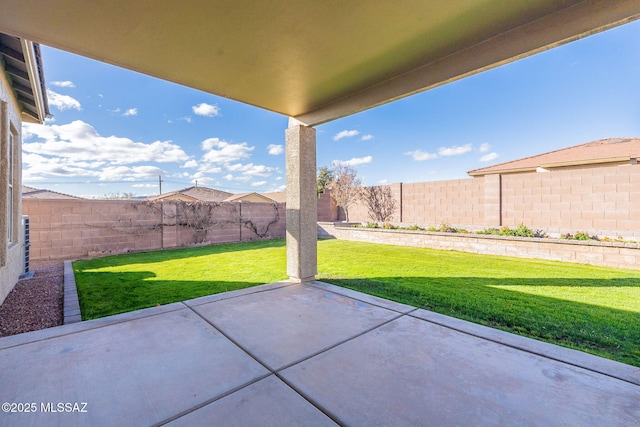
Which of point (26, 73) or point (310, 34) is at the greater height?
point (26, 73)

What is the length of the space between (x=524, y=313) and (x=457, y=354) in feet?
5.47

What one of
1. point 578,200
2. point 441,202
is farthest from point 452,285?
point 441,202

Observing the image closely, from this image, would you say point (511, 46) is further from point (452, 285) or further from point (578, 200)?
point (578, 200)

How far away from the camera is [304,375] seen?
211 centimetres

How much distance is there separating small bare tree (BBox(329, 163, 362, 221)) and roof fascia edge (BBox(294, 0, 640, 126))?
36.2 ft

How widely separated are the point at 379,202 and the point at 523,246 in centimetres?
673

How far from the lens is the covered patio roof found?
2.11m

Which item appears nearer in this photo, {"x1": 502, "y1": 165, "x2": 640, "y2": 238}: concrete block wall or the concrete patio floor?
the concrete patio floor

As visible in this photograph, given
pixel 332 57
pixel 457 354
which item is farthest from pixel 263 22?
pixel 457 354

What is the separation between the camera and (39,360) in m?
2.34

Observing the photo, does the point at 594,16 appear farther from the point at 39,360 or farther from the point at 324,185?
the point at 324,185

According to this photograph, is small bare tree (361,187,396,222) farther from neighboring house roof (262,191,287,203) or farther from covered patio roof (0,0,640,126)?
neighboring house roof (262,191,287,203)

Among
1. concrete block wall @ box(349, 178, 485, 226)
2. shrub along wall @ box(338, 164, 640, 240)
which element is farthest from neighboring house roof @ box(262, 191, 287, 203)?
shrub along wall @ box(338, 164, 640, 240)

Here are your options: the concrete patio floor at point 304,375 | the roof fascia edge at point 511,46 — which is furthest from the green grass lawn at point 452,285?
the roof fascia edge at point 511,46
